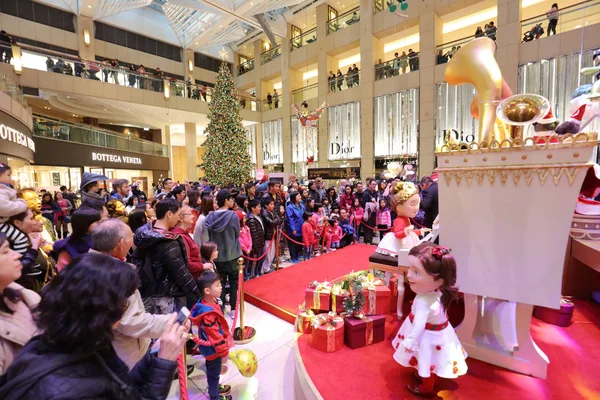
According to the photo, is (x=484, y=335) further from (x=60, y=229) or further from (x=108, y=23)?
(x=108, y=23)

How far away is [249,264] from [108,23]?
65.3 feet

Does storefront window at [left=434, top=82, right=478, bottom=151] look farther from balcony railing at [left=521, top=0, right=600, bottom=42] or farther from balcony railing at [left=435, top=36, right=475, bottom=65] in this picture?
balcony railing at [left=521, top=0, right=600, bottom=42]

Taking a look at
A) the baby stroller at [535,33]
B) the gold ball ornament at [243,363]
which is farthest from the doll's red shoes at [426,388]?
the baby stroller at [535,33]

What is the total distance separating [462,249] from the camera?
2.19 meters

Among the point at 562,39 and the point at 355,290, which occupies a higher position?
the point at 562,39

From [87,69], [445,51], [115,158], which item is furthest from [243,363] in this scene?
[87,69]

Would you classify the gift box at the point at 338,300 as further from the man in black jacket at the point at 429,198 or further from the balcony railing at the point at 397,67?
the balcony railing at the point at 397,67

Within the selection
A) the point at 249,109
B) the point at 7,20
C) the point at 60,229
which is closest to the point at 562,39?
the point at 249,109

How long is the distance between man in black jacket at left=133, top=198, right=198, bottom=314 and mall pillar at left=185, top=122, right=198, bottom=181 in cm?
1651

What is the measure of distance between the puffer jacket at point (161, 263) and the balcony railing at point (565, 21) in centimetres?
1366

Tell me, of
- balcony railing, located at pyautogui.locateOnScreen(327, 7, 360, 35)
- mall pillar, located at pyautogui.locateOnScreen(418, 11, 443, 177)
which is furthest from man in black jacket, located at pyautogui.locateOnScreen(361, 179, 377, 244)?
balcony railing, located at pyautogui.locateOnScreen(327, 7, 360, 35)

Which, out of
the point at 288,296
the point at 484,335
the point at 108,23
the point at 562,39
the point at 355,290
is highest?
the point at 108,23

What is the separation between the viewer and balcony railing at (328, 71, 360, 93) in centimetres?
1512

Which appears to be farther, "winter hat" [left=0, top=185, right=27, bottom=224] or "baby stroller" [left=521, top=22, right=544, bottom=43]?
"baby stroller" [left=521, top=22, right=544, bottom=43]
